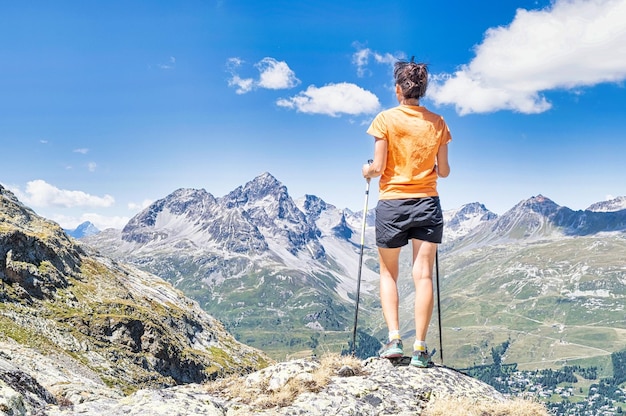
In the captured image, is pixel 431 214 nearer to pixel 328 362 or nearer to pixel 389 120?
pixel 389 120

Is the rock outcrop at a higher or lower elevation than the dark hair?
lower

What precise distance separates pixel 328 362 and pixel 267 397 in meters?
2.12

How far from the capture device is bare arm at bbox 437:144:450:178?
1127 cm

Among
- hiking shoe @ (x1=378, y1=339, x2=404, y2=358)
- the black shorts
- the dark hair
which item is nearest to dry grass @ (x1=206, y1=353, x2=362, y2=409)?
hiking shoe @ (x1=378, y1=339, x2=404, y2=358)

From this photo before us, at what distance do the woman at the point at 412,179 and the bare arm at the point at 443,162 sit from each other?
0.08 ft

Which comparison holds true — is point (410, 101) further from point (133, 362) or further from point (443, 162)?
point (133, 362)

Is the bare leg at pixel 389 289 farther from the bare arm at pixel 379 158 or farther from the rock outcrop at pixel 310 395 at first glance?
the bare arm at pixel 379 158

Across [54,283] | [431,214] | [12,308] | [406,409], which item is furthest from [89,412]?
[54,283]

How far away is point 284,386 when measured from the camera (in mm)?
9961

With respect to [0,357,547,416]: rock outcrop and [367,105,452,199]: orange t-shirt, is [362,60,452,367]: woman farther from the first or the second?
[0,357,547,416]: rock outcrop

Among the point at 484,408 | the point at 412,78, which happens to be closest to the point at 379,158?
the point at 412,78

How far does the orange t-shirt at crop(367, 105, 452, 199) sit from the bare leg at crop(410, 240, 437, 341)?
1373 mm

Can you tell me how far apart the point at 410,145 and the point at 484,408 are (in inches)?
237

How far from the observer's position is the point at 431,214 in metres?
10.6
